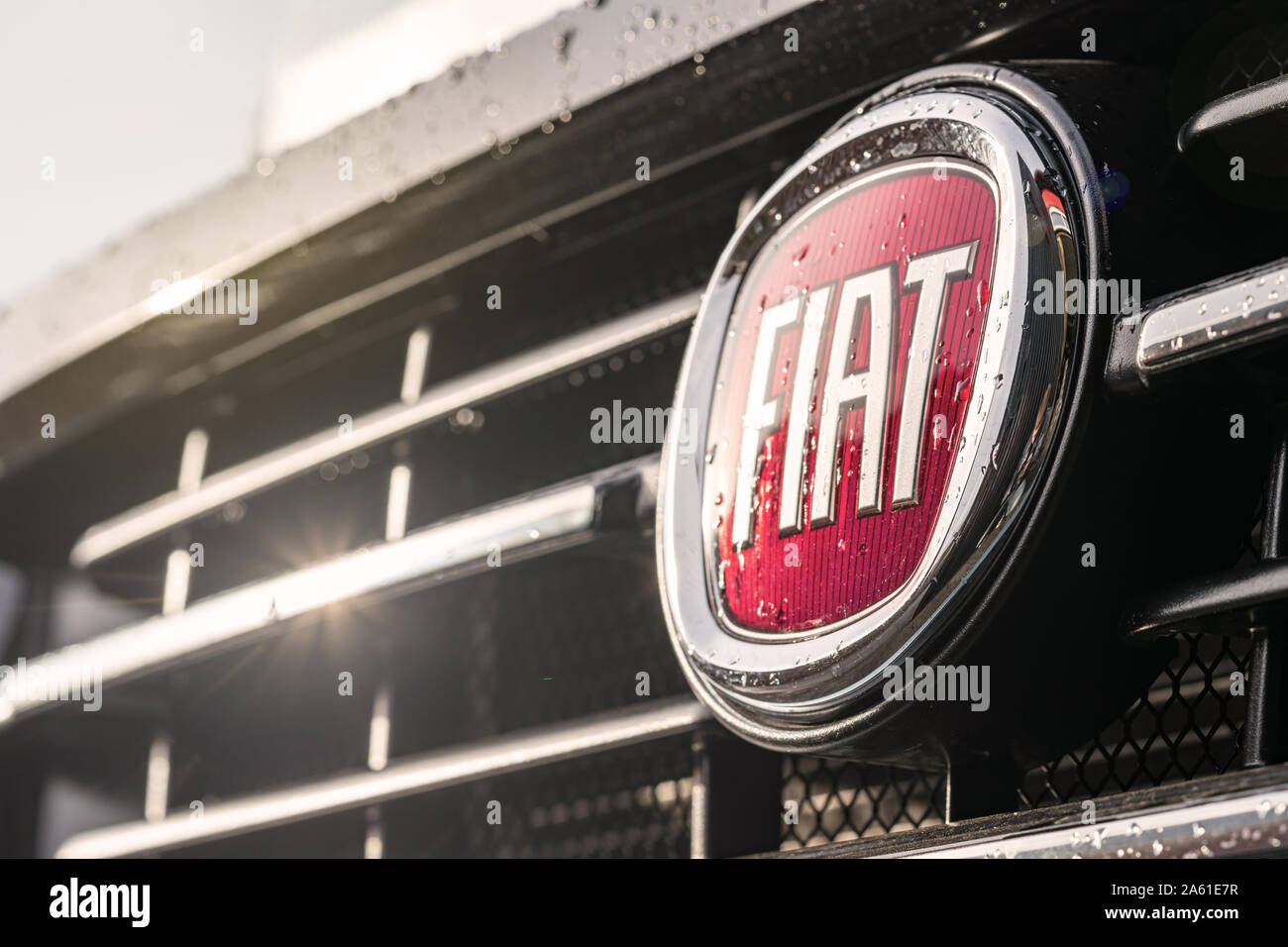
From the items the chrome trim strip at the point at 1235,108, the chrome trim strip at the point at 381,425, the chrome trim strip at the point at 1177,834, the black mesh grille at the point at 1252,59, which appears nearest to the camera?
the chrome trim strip at the point at 1177,834

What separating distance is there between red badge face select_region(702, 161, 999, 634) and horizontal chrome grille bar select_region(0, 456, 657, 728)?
18 cm

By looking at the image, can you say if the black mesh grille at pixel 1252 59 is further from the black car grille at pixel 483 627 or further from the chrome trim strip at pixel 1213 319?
the chrome trim strip at pixel 1213 319

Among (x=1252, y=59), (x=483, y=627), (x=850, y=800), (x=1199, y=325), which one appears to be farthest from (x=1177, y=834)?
(x=483, y=627)

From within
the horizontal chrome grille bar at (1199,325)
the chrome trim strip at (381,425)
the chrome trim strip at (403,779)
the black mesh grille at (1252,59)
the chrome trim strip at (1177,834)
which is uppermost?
the black mesh grille at (1252,59)

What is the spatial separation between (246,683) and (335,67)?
2.85ft

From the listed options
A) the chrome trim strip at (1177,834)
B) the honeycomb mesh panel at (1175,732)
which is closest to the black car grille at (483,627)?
the honeycomb mesh panel at (1175,732)

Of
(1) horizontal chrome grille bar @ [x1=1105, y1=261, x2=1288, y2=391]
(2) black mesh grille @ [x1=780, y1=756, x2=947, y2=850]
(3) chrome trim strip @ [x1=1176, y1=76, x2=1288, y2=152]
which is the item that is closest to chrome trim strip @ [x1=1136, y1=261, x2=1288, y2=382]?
(1) horizontal chrome grille bar @ [x1=1105, y1=261, x2=1288, y2=391]

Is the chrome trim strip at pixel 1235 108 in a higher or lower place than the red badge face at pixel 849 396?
higher

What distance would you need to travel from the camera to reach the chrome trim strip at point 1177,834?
104cm

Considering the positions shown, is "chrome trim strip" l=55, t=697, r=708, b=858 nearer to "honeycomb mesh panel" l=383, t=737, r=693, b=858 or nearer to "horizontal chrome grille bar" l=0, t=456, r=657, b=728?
"honeycomb mesh panel" l=383, t=737, r=693, b=858

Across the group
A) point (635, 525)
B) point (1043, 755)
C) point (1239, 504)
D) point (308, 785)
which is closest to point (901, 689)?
point (1043, 755)

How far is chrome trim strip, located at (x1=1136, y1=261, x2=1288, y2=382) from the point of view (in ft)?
3.69

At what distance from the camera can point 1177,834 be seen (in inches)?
43.1

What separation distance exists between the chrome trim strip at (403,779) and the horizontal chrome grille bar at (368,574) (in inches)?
7.8
